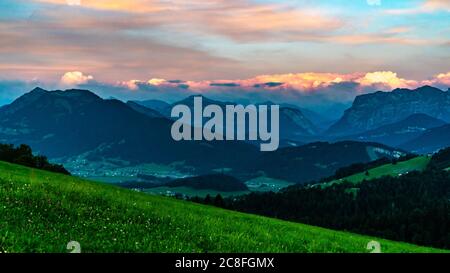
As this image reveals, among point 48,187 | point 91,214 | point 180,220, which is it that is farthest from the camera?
point 48,187

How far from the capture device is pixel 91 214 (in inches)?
894
